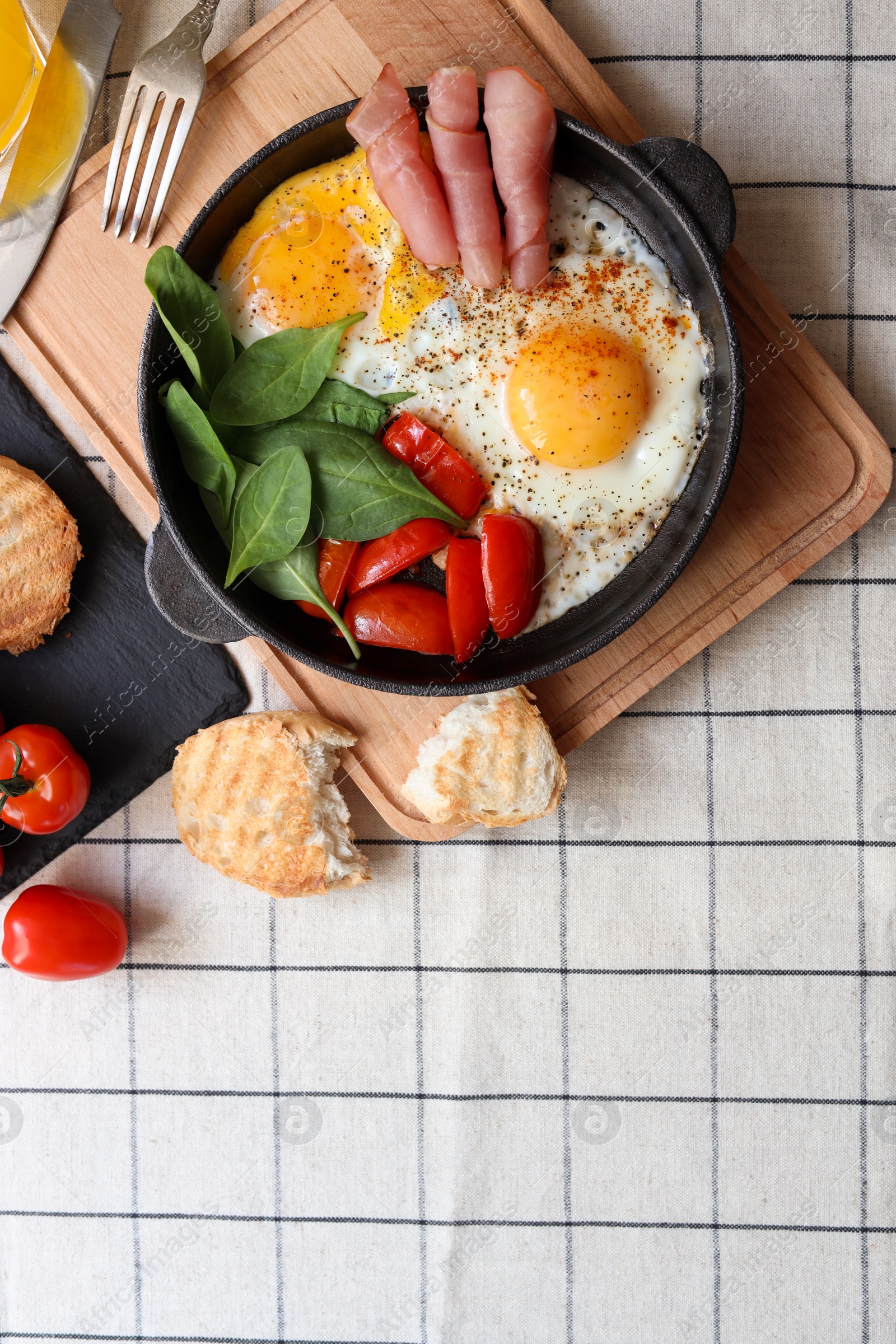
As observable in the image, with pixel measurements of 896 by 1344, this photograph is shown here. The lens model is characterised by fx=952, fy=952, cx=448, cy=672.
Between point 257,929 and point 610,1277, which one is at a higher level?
point 257,929

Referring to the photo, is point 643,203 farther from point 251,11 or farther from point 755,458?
point 251,11

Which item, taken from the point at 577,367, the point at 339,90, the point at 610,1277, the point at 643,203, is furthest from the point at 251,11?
the point at 610,1277

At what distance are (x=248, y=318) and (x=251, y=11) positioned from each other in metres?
0.84

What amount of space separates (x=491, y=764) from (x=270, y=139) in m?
1.54

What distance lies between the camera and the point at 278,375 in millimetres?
1952

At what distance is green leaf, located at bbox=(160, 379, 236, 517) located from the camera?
6.36 feet

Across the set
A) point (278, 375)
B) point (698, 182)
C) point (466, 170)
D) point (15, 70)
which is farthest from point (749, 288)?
point (15, 70)

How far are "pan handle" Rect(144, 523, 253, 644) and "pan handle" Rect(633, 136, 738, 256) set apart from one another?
1.25 m

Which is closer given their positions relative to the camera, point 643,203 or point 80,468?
point 643,203

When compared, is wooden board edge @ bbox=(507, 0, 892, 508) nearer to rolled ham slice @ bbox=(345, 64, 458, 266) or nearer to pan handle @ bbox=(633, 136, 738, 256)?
pan handle @ bbox=(633, 136, 738, 256)

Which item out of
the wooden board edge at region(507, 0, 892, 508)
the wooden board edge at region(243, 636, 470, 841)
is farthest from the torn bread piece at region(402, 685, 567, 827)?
the wooden board edge at region(507, 0, 892, 508)

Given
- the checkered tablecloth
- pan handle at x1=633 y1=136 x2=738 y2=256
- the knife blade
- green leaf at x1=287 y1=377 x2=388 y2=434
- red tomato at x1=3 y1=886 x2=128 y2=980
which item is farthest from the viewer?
the checkered tablecloth

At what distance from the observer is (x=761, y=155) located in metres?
2.29

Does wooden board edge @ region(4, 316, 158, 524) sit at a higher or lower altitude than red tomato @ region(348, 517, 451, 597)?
higher
